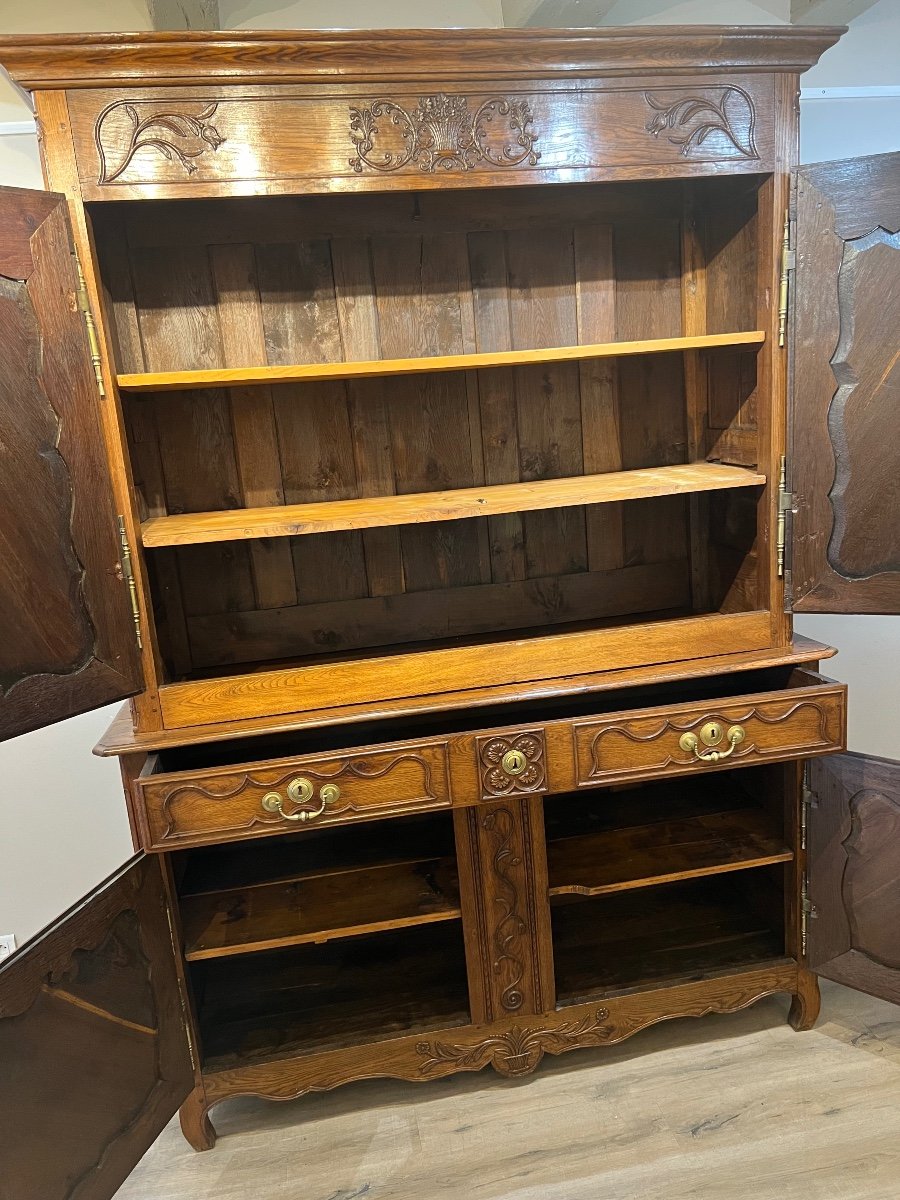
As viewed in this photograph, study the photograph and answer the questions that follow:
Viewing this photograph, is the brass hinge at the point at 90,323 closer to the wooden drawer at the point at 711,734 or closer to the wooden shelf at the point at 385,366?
the wooden shelf at the point at 385,366

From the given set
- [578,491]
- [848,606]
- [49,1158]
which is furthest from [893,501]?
[49,1158]

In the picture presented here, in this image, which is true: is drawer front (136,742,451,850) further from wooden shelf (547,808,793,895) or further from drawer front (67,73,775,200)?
drawer front (67,73,775,200)

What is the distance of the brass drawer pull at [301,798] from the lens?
61.1 inches

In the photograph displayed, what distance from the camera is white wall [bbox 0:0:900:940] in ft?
5.85

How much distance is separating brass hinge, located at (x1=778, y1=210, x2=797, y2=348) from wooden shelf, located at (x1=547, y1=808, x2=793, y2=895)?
109 centimetres

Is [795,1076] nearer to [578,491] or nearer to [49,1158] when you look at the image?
[578,491]

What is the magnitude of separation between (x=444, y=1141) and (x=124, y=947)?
79 centimetres

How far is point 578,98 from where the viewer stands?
1.48m

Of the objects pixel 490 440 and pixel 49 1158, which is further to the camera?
pixel 490 440

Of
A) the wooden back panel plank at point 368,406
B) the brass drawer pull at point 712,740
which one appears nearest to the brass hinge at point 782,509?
the brass drawer pull at point 712,740

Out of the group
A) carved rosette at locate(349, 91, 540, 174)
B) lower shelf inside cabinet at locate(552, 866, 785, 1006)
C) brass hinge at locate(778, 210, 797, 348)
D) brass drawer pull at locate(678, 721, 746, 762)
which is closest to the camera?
carved rosette at locate(349, 91, 540, 174)

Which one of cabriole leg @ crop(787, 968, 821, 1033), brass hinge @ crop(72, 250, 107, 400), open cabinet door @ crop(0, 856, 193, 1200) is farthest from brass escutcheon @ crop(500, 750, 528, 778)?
brass hinge @ crop(72, 250, 107, 400)

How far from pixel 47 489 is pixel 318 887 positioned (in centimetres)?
103

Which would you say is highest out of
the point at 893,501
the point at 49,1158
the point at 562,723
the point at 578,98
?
the point at 578,98
